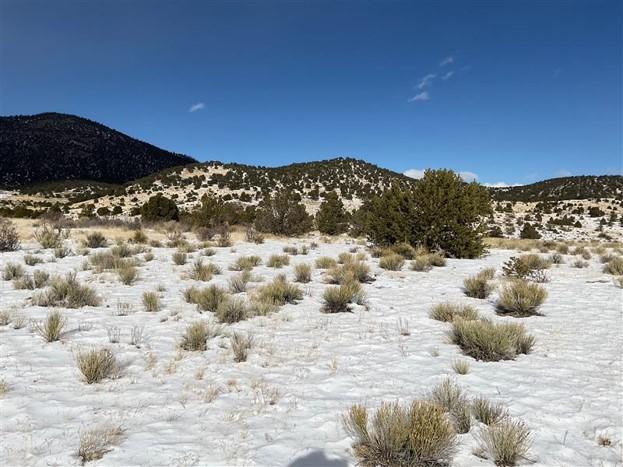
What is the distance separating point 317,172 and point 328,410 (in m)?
65.5

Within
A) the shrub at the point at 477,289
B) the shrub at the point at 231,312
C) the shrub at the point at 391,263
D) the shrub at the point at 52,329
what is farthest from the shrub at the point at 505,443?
the shrub at the point at 391,263

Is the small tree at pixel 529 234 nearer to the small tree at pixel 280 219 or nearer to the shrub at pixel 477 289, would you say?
the small tree at pixel 280 219

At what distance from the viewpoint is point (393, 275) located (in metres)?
12.1

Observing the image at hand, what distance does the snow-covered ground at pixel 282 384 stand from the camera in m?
3.47

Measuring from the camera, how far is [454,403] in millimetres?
4094

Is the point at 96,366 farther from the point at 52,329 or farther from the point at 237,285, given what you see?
the point at 237,285

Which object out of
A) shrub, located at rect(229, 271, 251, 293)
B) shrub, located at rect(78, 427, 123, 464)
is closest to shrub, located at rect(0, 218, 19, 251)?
shrub, located at rect(229, 271, 251, 293)

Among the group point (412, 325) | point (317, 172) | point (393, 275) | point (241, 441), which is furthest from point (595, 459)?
point (317, 172)

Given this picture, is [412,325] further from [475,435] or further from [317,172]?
[317,172]

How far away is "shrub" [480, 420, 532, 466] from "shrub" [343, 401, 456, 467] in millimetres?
274

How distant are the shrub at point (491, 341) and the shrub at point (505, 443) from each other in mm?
2165

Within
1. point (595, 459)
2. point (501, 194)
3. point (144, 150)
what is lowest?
point (595, 459)

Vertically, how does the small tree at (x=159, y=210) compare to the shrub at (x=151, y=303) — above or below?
above

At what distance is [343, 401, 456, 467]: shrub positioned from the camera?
325cm
